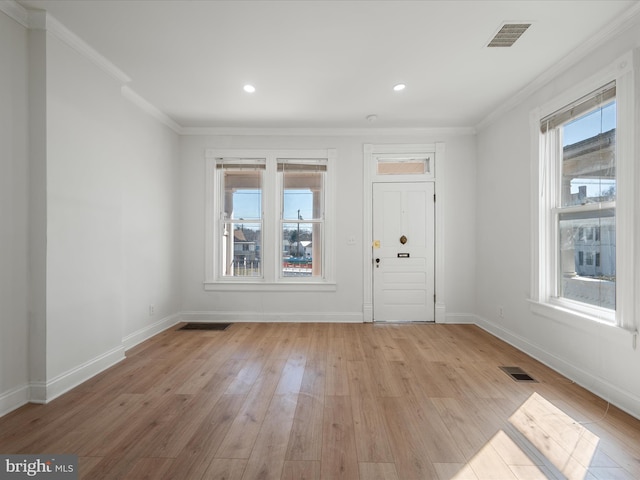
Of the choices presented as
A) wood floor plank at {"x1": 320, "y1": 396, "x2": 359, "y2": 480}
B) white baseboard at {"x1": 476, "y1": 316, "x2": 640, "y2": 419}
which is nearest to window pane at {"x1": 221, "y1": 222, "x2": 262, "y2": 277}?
wood floor plank at {"x1": 320, "y1": 396, "x2": 359, "y2": 480}

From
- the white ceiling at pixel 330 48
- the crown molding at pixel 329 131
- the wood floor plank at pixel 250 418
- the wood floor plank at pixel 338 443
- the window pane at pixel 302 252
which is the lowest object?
the wood floor plank at pixel 250 418

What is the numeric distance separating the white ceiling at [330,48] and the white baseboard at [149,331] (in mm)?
2799

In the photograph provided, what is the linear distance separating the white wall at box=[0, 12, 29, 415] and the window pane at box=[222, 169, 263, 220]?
2598mm

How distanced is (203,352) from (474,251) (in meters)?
3.92

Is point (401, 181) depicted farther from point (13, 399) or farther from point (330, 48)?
point (13, 399)

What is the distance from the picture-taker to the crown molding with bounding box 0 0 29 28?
217 centimetres

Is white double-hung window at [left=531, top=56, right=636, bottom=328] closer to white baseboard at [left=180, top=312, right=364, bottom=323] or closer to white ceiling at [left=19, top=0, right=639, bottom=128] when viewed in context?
white ceiling at [left=19, top=0, right=639, bottom=128]

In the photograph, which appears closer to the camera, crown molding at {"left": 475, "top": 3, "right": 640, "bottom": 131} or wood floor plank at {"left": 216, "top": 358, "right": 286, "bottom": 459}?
wood floor plank at {"left": 216, "top": 358, "right": 286, "bottom": 459}

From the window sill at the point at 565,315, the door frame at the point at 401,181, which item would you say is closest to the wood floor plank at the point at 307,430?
the window sill at the point at 565,315

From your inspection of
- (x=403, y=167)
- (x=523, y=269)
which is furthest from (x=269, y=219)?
(x=523, y=269)

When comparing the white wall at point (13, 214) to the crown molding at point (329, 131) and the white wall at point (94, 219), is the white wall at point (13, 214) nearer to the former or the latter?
the white wall at point (94, 219)

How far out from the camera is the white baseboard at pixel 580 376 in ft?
7.25

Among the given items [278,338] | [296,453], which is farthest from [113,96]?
[296,453]

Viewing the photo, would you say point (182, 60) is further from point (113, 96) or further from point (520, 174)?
point (520, 174)
